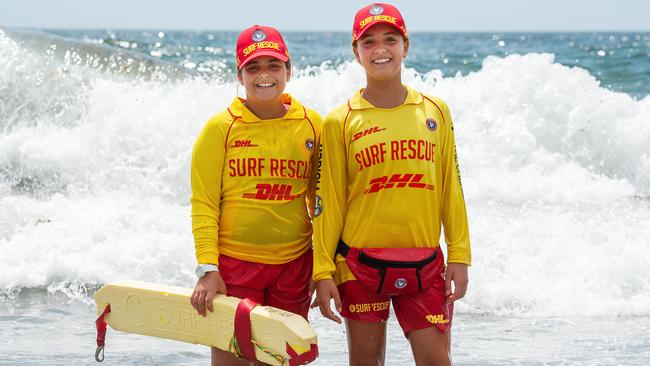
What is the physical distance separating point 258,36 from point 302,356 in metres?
1.09

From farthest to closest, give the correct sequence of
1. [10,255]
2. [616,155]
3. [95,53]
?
1. [95,53]
2. [616,155]
3. [10,255]

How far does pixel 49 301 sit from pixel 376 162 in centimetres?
325

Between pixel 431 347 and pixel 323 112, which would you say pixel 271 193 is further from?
pixel 323 112

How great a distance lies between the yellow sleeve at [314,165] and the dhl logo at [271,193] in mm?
112

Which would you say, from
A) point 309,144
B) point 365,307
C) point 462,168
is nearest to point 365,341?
point 365,307

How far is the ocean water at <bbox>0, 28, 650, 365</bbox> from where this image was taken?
16.0ft

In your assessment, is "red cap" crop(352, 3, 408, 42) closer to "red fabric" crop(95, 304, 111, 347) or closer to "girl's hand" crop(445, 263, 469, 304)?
"girl's hand" crop(445, 263, 469, 304)

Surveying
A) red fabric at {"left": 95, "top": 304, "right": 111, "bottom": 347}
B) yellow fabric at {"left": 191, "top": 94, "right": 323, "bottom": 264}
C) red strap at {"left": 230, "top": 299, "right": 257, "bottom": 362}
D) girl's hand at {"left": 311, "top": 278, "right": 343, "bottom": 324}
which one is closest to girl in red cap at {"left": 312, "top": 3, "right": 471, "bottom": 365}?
girl's hand at {"left": 311, "top": 278, "right": 343, "bottom": 324}

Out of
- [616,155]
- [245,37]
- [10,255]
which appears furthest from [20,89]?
[245,37]

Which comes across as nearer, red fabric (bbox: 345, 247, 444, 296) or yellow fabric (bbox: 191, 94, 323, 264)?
red fabric (bbox: 345, 247, 444, 296)

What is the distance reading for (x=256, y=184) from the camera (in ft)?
10.1

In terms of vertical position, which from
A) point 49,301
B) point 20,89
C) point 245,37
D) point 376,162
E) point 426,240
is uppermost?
point 20,89

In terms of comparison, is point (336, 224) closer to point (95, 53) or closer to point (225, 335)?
point (225, 335)

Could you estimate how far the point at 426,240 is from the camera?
119 inches
